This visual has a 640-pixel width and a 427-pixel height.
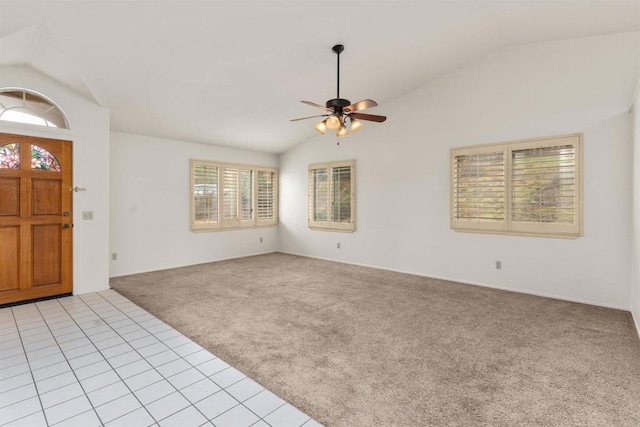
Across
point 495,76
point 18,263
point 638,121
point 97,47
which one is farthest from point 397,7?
point 18,263

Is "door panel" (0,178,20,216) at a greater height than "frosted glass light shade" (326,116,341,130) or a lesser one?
lesser

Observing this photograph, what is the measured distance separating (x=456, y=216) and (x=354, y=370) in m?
3.46

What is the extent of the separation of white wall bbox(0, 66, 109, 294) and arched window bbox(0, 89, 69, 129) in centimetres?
9

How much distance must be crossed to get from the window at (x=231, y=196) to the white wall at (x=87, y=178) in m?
1.88

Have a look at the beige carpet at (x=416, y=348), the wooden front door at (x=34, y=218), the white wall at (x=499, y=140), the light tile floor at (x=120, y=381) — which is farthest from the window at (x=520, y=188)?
the wooden front door at (x=34, y=218)

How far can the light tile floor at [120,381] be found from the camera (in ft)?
6.14

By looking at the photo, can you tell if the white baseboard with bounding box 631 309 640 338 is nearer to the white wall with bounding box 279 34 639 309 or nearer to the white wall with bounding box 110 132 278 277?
the white wall with bounding box 279 34 639 309

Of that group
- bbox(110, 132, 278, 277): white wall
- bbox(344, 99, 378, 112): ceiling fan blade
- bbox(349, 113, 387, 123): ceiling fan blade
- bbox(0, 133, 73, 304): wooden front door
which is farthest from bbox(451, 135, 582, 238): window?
bbox(0, 133, 73, 304): wooden front door

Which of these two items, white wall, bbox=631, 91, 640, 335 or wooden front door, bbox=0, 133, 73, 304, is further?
wooden front door, bbox=0, 133, 73, 304

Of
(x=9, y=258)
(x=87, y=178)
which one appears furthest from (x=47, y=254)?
(x=87, y=178)

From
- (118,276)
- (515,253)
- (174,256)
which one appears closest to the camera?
(515,253)

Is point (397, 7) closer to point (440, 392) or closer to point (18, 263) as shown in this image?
point (440, 392)

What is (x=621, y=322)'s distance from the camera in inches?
133

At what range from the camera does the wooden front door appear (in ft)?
12.4
